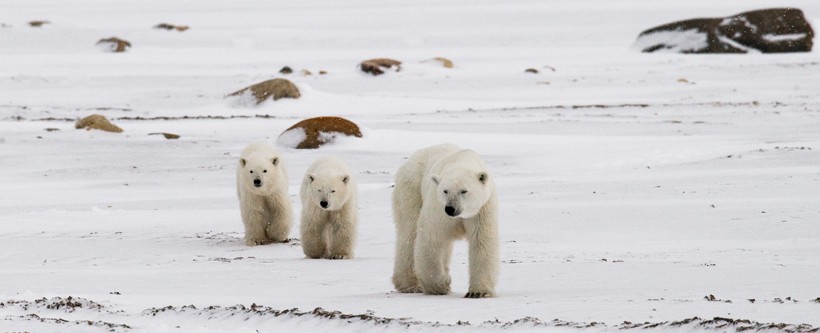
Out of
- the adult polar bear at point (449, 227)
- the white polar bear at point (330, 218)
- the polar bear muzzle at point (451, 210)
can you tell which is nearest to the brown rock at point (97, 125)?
the white polar bear at point (330, 218)

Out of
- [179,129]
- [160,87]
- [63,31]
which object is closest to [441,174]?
[179,129]

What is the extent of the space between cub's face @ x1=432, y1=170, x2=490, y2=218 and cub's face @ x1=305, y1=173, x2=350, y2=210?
1.99m

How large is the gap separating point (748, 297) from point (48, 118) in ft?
49.8

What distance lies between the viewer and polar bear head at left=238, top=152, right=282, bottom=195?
840 cm

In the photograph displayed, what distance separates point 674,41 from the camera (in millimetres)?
30969

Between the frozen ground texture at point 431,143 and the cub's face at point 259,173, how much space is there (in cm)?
45

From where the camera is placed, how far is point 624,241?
770 centimetres

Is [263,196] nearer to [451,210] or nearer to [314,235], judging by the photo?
[314,235]

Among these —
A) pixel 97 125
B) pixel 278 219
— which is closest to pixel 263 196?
pixel 278 219

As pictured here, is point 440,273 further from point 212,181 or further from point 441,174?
point 212,181

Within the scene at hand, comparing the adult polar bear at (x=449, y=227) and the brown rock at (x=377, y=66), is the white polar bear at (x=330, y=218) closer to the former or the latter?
the adult polar bear at (x=449, y=227)

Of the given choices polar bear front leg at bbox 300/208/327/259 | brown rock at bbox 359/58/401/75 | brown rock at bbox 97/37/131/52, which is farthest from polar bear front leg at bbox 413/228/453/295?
brown rock at bbox 97/37/131/52

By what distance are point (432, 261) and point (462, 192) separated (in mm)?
498

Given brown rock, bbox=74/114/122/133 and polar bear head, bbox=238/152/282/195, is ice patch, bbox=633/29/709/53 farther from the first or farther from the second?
polar bear head, bbox=238/152/282/195
